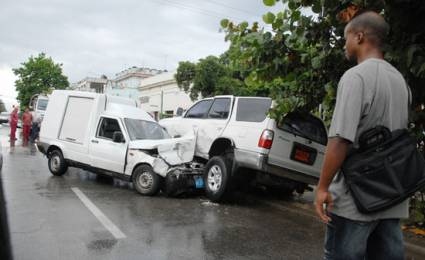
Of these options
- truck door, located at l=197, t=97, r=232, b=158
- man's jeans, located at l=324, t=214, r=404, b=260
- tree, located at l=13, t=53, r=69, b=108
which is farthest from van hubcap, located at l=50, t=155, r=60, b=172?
tree, located at l=13, t=53, r=69, b=108

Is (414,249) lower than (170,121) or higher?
lower

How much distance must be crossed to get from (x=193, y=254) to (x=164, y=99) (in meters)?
47.1

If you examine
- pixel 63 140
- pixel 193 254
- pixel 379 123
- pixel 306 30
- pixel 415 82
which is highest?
pixel 306 30

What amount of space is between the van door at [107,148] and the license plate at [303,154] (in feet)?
11.7

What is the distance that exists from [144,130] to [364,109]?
7.93 meters

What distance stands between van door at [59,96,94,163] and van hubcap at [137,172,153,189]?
181 centimetres

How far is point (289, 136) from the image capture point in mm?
7629

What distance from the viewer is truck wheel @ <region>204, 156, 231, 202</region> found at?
799 centimetres

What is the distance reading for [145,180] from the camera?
8.66 m

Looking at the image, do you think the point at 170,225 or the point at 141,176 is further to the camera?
the point at 141,176

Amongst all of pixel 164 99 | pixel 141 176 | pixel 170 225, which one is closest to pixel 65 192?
pixel 141 176

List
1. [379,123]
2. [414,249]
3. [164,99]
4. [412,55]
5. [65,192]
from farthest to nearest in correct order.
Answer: [164,99]
[65,192]
[414,249]
[412,55]
[379,123]

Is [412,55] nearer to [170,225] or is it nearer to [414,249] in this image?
[414,249]

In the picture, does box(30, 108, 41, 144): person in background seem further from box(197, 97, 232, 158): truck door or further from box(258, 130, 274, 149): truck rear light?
box(258, 130, 274, 149): truck rear light
